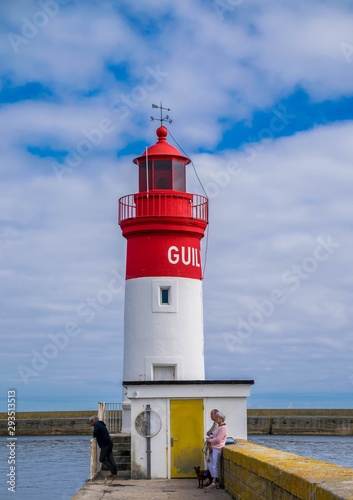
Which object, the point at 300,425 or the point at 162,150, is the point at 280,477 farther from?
the point at 300,425

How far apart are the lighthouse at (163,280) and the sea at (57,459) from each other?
6.58m

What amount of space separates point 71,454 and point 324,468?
36335 mm

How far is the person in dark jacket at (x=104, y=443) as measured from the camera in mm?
16719

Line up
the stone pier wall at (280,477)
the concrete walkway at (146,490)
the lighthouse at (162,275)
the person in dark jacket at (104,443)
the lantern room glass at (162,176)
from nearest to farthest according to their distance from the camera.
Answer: the stone pier wall at (280,477), the concrete walkway at (146,490), the person in dark jacket at (104,443), the lighthouse at (162,275), the lantern room glass at (162,176)

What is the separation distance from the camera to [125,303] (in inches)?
847

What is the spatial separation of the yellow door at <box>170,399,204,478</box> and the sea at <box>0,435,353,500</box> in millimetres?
8217

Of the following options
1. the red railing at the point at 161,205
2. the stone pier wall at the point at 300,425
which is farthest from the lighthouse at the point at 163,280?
the stone pier wall at the point at 300,425

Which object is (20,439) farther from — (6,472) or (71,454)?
(6,472)

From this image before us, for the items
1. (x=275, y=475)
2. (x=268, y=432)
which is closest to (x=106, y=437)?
(x=275, y=475)

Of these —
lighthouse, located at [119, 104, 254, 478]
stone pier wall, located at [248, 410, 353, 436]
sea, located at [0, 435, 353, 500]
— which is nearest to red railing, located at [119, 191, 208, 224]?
lighthouse, located at [119, 104, 254, 478]

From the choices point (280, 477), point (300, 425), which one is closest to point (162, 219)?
point (280, 477)

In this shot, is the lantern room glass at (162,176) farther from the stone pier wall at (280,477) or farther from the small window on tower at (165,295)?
the stone pier wall at (280,477)

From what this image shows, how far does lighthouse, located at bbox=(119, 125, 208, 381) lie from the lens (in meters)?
20.7

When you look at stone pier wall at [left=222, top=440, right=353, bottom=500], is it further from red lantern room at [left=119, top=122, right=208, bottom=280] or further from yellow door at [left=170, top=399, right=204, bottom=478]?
red lantern room at [left=119, top=122, right=208, bottom=280]
